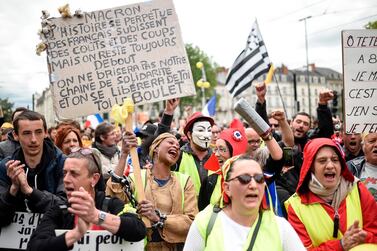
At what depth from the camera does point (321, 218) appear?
11.7 ft

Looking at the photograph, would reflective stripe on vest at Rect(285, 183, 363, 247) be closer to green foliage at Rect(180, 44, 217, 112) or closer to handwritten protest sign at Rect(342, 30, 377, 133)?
handwritten protest sign at Rect(342, 30, 377, 133)

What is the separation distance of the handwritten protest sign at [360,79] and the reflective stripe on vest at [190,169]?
1743 mm

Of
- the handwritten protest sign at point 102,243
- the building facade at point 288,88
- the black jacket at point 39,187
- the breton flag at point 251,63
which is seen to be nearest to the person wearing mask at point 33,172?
the black jacket at point 39,187

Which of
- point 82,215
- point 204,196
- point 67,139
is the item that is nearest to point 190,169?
point 204,196

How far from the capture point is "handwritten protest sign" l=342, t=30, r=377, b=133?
4531mm

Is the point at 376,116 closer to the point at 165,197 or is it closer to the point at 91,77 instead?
the point at 165,197

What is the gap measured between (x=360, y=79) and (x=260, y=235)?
2.43m

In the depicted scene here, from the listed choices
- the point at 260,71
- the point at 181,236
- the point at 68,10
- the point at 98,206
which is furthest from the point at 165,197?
the point at 260,71

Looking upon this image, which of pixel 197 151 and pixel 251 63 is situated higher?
pixel 251 63

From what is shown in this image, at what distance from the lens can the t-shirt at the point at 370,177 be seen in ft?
14.6

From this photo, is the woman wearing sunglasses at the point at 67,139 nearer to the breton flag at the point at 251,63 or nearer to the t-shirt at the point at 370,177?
the t-shirt at the point at 370,177

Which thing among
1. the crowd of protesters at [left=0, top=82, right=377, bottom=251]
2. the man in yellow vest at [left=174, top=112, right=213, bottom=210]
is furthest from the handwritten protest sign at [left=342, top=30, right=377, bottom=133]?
the man in yellow vest at [left=174, top=112, right=213, bottom=210]

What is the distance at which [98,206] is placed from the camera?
3.43m

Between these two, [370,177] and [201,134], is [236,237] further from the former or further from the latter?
[201,134]
